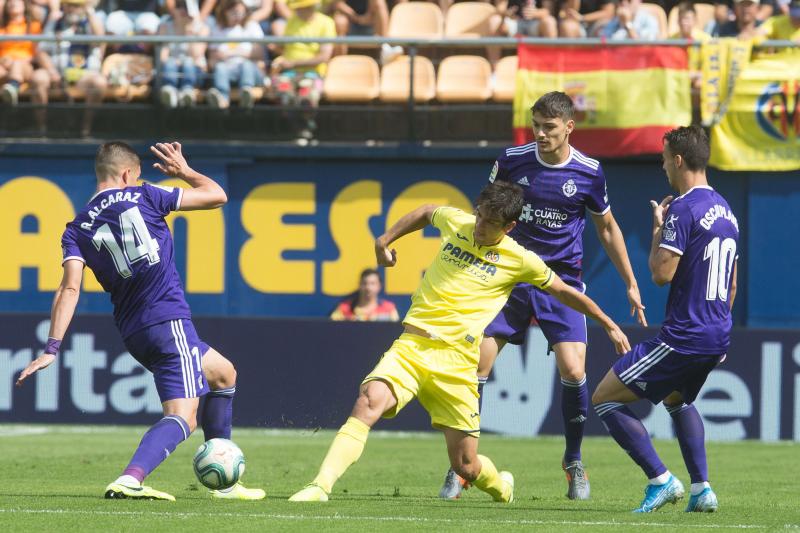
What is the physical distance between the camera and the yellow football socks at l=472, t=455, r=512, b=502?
7.61 m

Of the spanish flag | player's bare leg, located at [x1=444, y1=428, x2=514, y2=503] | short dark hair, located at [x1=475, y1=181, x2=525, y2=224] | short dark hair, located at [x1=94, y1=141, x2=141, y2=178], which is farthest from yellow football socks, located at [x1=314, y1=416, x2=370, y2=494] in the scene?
the spanish flag

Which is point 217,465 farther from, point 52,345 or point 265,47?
point 265,47

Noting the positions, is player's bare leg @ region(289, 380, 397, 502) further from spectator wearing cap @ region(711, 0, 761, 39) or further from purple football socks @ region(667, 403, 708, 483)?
spectator wearing cap @ region(711, 0, 761, 39)

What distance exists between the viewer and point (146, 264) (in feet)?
25.2

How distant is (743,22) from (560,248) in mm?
7326

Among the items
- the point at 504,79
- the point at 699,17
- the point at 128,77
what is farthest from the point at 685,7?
the point at 128,77

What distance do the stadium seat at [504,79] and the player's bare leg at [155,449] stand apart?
8088 millimetres

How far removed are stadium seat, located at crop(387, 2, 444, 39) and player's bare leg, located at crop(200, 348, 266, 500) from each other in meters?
8.54

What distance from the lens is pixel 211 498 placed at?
785cm

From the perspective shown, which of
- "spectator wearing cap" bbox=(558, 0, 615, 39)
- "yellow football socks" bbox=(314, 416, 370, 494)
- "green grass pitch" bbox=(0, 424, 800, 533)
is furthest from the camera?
"spectator wearing cap" bbox=(558, 0, 615, 39)

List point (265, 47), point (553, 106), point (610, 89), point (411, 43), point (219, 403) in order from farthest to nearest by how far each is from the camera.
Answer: point (265, 47), point (411, 43), point (610, 89), point (553, 106), point (219, 403)

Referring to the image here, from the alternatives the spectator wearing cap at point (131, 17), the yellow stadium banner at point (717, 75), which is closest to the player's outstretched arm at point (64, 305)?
the yellow stadium banner at point (717, 75)

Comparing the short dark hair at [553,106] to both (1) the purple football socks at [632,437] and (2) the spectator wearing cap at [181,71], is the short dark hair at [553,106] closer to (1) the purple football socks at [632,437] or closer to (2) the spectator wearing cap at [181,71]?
(1) the purple football socks at [632,437]

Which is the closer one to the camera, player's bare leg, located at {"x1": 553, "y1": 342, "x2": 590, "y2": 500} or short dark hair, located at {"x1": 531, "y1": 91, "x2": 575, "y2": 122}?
short dark hair, located at {"x1": 531, "y1": 91, "x2": 575, "y2": 122}
